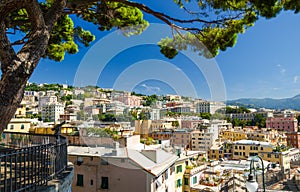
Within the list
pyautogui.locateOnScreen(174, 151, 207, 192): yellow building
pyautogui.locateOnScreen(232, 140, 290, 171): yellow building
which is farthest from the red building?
pyautogui.locateOnScreen(174, 151, 207, 192): yellow building

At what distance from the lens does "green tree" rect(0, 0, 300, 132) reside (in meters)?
2.46

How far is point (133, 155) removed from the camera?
7.62 metres

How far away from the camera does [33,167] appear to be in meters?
2.67

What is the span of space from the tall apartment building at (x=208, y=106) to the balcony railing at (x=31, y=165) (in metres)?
6.19

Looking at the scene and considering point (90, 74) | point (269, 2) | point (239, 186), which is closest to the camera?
point (269, 2)

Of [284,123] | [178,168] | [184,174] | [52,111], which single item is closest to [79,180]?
[178,168]

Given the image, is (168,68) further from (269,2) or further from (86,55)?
(269,2)

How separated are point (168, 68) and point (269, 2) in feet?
14.6

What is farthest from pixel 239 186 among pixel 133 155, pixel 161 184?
pixel 133 155

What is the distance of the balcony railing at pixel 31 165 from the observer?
2.14 m

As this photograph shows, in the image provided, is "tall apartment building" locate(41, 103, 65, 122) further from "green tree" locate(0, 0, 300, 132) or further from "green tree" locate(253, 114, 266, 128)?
→ "green tree" locate(253, 114, 266, 128)

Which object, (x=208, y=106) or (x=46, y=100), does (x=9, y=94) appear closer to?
(x=208, y=106)

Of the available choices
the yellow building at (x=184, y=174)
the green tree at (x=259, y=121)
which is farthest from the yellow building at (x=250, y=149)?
the green tree at (x=259, y=121)

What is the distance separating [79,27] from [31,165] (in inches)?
170
